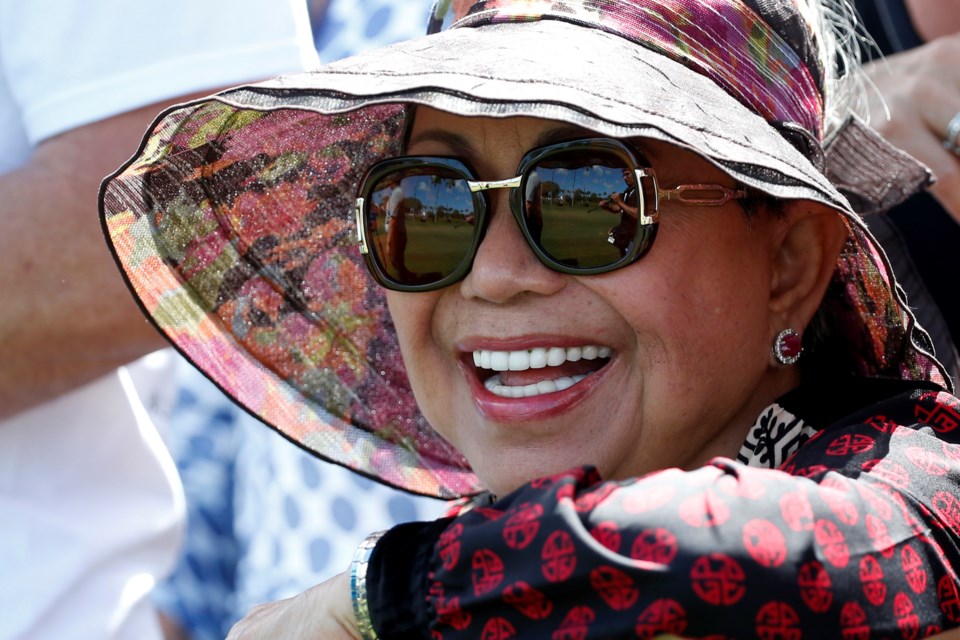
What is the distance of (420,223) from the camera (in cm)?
199

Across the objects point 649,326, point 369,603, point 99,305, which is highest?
point 99,305

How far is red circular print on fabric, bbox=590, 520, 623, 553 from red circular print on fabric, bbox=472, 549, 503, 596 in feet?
0.42

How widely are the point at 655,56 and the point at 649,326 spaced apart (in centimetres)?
46

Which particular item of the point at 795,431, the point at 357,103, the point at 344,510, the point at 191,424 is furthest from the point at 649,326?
the point at 191,424

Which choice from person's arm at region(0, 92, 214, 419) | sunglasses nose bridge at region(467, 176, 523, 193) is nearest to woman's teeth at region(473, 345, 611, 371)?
sunglasses nose bridge at region(467, 176, 523, 193)

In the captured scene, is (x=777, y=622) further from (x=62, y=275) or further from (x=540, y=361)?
(x=62, y=275)

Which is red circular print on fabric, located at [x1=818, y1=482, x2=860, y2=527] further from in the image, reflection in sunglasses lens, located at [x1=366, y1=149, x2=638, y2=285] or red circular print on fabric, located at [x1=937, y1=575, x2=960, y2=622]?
reflection in sunglasses lens, located at [x1=366, y1=149, x2=638, y2=285]

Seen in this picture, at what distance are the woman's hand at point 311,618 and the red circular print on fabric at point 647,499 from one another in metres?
0.51

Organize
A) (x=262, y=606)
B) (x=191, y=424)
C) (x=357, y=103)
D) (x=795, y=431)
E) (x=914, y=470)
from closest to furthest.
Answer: (x=914, y=470)
(x=357, y=103)
(x=795, y=431)
(x=262, y=606)
(x=191, y=424)

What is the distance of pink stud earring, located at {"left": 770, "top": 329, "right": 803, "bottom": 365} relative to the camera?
2000 millimetres

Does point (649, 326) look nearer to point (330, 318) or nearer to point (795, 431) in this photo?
point (795, 431)

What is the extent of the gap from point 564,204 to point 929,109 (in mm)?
1753

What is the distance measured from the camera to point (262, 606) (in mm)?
2230

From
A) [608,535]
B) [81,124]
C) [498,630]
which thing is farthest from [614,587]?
[81,124]
